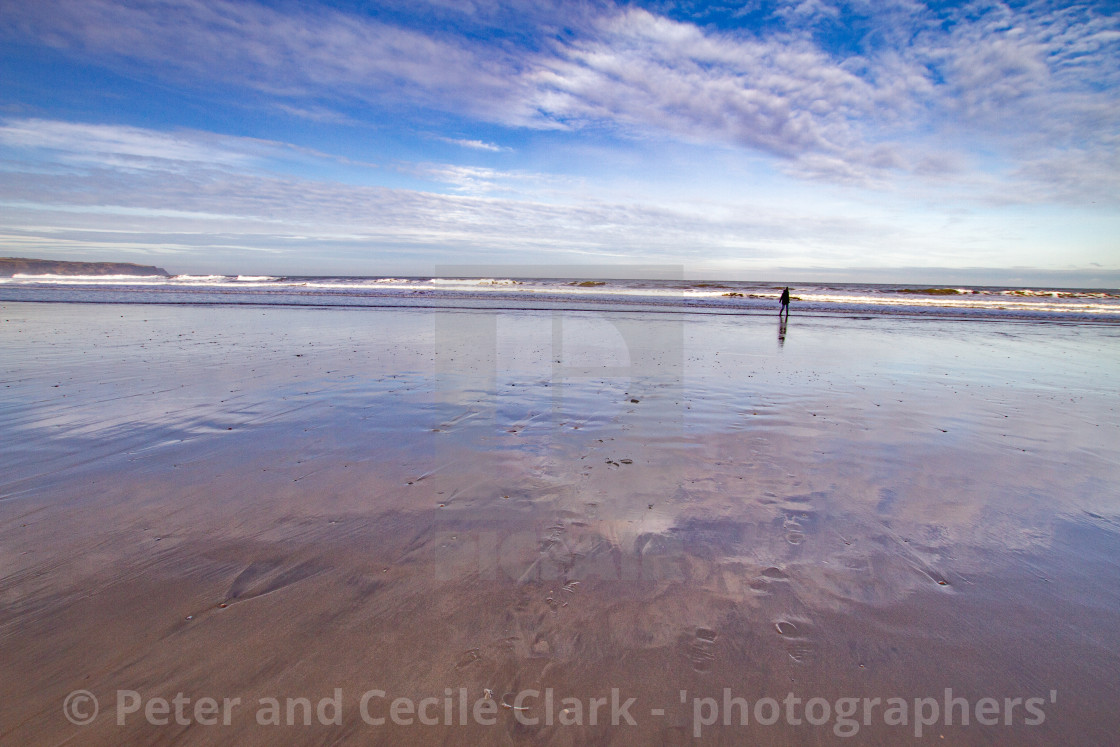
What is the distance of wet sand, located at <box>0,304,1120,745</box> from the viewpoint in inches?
103

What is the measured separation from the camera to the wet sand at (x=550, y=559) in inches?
103

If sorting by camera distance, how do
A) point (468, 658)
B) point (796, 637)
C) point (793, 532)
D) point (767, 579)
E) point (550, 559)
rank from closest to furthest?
point (468, 658), point (796, 637), point (767, 579), point (550, 559), point (793, 532)

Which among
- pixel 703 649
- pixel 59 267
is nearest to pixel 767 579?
pixel 703 649

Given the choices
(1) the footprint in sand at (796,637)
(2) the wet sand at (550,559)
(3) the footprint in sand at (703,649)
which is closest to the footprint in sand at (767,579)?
(2) the wet sand at (550,559)

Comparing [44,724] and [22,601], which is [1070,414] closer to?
[44,724]

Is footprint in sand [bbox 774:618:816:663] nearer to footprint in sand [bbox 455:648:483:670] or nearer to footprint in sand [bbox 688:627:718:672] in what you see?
footprint in sand [bbox 688:627:718:672]

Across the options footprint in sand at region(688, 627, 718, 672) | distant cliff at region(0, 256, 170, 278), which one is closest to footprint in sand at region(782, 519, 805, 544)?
footprint in sand at region(688, 627, 718, 672)

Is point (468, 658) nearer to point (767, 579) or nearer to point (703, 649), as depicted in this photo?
point (703, 649)

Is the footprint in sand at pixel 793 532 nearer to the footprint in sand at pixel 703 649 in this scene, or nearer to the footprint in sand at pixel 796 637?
the footprint in sand at pixel 796 637

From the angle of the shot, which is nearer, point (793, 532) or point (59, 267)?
point (793, 532)

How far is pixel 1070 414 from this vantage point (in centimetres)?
829

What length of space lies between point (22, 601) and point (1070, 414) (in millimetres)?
13321

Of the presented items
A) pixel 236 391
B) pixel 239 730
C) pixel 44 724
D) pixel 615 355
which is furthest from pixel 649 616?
pixel 615 355

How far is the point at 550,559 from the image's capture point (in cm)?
380
